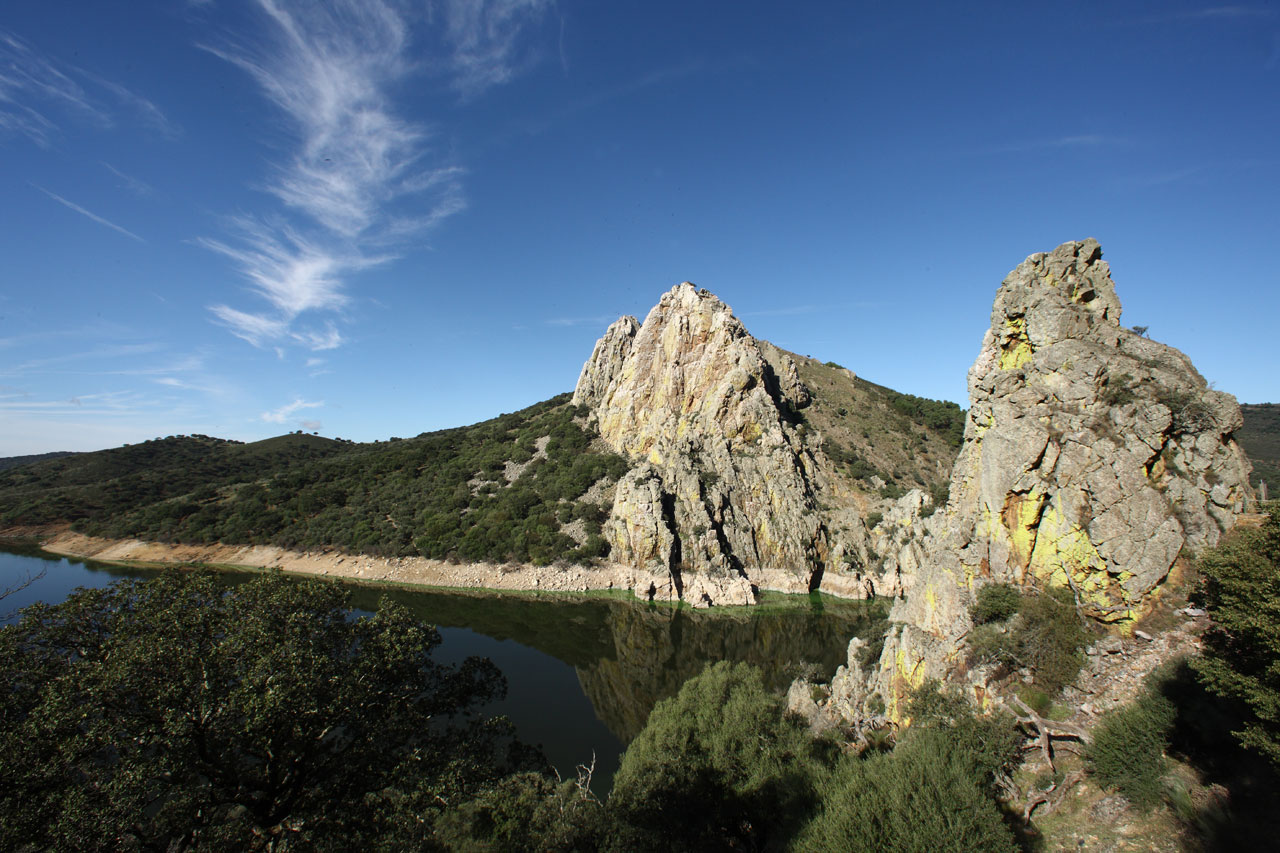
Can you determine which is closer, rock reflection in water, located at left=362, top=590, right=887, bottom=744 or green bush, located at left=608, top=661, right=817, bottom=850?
green bush, located at left=608, top=661, right=817, bottom=850

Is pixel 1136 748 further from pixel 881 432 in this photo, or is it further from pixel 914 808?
pixel 881 432

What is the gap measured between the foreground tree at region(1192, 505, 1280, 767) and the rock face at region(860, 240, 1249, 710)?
7.41 feet

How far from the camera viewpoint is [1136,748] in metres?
10.6

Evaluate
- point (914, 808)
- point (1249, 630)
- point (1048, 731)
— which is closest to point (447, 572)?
point (914, 808)

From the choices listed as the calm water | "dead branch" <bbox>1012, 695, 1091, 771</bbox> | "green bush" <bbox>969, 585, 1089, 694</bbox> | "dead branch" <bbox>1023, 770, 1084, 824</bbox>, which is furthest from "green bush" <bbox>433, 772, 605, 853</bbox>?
"green bush" <bbox>969, 585, 1089, 694</bbox>

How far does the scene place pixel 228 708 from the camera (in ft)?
27.9

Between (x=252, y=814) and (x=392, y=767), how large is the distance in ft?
8.08

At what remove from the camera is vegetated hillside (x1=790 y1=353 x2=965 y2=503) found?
62625mm

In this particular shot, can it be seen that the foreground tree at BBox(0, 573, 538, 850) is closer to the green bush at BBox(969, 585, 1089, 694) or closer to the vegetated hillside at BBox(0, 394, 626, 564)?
the green bush at BBox(969, 585, 1089, 694)

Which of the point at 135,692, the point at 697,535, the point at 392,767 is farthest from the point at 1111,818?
the point at 697,535

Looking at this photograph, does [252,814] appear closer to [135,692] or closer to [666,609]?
[135,692]

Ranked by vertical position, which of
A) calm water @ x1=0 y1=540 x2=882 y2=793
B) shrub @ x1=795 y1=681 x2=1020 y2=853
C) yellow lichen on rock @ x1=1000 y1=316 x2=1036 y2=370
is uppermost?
yellow lichen on rock @ x1=1000 y1=316 x2=1036 y2=370

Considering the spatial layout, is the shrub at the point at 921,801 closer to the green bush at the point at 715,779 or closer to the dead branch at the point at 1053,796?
the dead branch at the point at 1053,796

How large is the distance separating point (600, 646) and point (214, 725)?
2926cm
